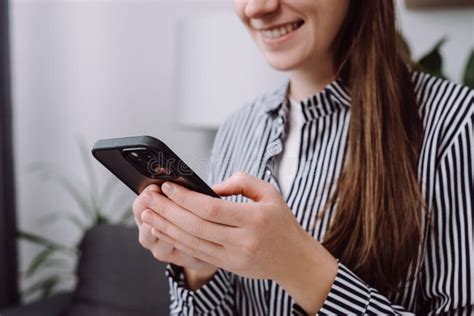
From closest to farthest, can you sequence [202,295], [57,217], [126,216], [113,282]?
1. [202,295]
2. [113,282]
3. [126,216]
4. [57,217]

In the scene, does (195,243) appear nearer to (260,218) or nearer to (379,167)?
(260,218)

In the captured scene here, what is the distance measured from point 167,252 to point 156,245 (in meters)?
0.02

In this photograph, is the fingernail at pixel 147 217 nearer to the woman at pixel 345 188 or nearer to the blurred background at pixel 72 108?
the woman at pixel 345 188

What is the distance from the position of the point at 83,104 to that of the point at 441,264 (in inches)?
51.3

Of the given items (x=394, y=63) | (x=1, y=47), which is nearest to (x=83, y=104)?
(x=1, y=47)

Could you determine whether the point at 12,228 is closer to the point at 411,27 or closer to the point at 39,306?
the point at 39,306

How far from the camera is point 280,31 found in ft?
2.22

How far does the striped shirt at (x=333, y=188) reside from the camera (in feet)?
1.96

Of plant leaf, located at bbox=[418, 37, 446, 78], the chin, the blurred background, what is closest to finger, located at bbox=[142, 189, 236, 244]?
the chin

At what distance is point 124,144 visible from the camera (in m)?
0.43

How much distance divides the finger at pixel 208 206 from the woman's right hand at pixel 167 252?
1.4 inches

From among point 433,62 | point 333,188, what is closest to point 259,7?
point 333,188

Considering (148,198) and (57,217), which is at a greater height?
(148,198)

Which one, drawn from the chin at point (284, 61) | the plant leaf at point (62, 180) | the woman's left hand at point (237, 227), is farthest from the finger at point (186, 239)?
the plant leaf at point (62, 180)
